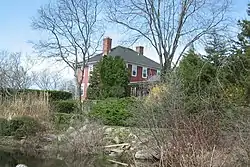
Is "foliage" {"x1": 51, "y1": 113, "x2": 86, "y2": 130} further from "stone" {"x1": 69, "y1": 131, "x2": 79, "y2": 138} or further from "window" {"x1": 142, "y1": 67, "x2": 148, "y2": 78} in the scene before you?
"window" {"x1": 142, "y1": 67, "x2": 148, "y2": 78}

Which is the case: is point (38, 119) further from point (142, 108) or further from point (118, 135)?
point (142, 108)

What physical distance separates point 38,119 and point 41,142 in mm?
1665

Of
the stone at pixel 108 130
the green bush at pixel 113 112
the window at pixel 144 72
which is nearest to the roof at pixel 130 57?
the window at pixel 144 72

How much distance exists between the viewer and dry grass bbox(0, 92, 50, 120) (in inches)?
755

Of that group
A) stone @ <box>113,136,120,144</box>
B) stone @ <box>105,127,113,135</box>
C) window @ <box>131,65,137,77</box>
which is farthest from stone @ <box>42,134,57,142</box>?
window @ <box>131,65,137,77</box>

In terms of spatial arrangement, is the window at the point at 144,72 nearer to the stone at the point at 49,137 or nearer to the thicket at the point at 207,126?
the stone at the point at 49,137

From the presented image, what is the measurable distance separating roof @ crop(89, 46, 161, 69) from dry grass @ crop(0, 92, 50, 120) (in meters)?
25.2

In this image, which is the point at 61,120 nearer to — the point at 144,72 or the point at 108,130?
the point at 108,130

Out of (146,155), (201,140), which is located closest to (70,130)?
(146,155)

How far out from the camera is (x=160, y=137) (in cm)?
1050

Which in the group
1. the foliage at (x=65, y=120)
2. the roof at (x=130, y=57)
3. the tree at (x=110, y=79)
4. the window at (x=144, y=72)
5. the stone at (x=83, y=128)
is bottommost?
the stone at (x=83, y=128)

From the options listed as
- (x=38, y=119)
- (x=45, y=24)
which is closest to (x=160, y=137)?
(x=38, y=119)

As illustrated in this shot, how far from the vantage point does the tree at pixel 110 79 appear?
3224 cm

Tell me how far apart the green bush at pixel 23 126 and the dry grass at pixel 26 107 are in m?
0.63
